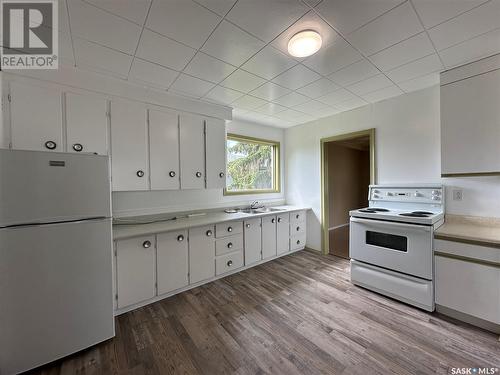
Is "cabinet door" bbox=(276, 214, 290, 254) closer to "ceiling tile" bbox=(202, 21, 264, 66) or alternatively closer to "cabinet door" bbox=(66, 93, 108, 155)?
"ceiling tile" bbox=(202, 21, 264, 66)

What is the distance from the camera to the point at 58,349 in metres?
1.50

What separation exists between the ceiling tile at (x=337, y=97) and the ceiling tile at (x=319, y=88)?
113 mm

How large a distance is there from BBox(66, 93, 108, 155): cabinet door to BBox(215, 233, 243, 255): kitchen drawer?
171cm

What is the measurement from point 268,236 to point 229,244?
0.76 meters

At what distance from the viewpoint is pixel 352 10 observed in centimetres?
135

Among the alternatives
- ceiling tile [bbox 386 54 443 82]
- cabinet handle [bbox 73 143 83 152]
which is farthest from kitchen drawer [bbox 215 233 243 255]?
ceiling tile [bbox 386 54 443 82]

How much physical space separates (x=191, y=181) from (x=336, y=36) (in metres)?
2.18

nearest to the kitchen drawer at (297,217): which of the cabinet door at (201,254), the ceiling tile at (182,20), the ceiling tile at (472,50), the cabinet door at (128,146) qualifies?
the cabinet door at (201,254)

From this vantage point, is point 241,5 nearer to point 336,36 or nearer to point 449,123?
point 336,36

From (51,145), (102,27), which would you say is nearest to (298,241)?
(51,145)

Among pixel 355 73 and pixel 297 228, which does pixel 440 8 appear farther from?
pixel 297 228

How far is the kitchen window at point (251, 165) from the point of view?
3633 mm

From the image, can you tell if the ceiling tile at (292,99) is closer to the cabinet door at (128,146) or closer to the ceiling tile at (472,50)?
the ceiling tile at (472,50)

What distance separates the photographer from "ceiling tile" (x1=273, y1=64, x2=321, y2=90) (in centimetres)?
207
